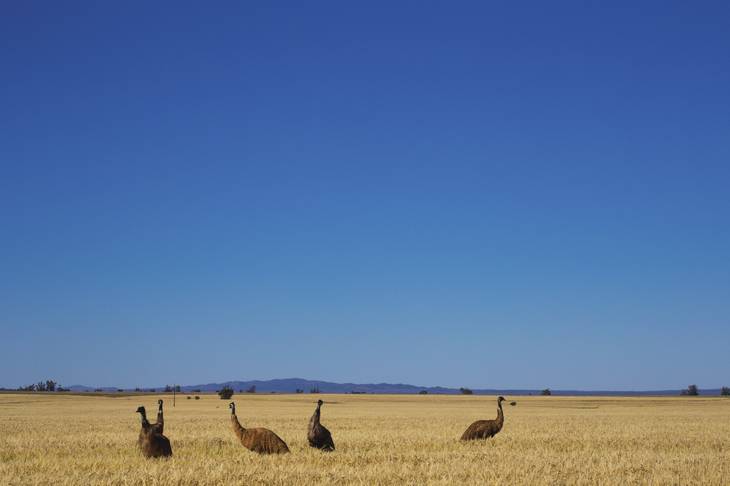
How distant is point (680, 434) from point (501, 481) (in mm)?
18270

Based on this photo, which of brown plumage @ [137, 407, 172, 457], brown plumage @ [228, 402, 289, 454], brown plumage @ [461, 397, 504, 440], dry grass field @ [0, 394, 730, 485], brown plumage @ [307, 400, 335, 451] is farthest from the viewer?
brown plumage @ [461, 397, 504, 440]

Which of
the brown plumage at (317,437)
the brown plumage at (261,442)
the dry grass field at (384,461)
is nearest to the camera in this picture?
the dry grass field at (384,461)

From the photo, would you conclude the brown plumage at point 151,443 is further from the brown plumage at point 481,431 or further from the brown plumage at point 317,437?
the brown plumage at point 481,431

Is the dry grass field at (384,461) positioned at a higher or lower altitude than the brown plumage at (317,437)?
lower

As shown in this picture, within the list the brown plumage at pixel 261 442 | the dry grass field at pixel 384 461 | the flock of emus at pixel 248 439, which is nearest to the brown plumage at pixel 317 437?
the flock of emus at pixel 248 439

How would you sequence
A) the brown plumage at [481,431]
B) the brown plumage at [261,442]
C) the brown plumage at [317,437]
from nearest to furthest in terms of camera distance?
the brown plumage at [261,442] < the brown plumage at [317,437] < the brown plumage at [481,431]

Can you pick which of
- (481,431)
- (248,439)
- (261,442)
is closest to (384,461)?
(261,442)

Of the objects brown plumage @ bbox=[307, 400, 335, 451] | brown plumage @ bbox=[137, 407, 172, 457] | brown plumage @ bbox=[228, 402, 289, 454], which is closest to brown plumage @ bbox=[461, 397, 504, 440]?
brown plumage @ bbox=[307, 400, 335, 451]

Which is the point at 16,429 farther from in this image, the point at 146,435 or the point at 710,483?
the point at 710,483

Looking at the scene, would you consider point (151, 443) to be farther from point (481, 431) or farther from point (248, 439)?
point (481, 431)

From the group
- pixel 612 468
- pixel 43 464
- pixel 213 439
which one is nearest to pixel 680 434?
pixel 612 468

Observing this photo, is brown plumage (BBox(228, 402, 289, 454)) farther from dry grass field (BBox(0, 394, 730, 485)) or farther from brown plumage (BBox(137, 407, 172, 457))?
brown plumage (BBox(137, 407, 172, 457))

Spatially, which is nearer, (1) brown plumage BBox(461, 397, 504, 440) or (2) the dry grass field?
(2) the dry grass field

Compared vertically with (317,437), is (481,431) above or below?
below
